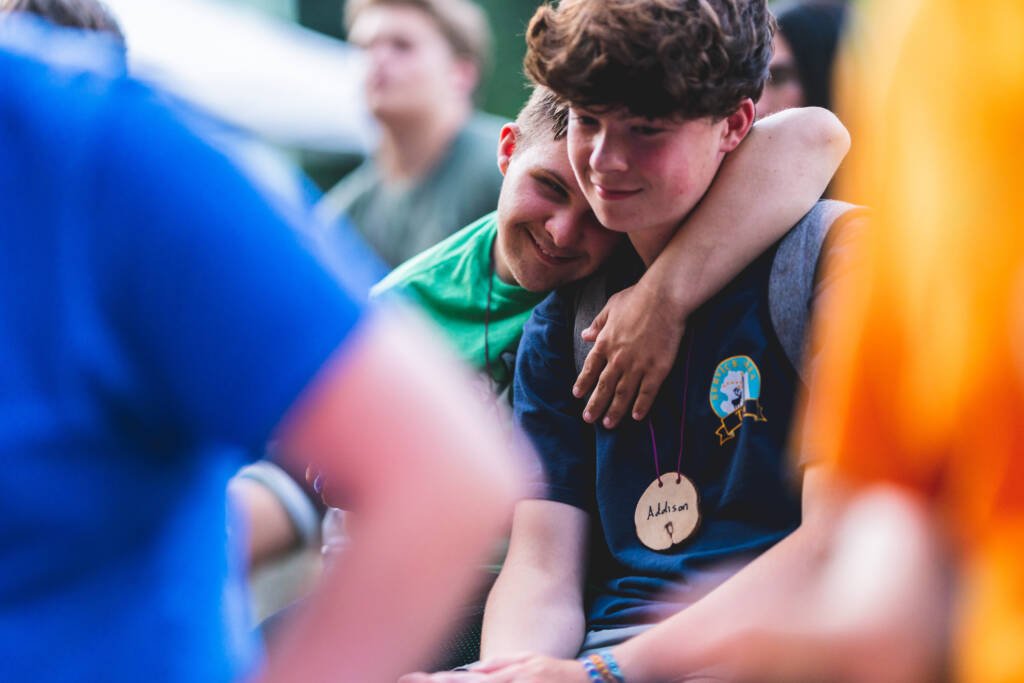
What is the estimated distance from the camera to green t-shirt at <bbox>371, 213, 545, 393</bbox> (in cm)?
192

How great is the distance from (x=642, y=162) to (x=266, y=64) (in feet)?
21.6

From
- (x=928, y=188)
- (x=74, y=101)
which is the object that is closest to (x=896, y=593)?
(x=928, y=188)

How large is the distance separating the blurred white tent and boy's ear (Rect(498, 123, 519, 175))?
4.16 meters

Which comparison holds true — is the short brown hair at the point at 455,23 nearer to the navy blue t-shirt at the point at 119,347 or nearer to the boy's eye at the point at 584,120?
the boy's eye at the point at 584,120

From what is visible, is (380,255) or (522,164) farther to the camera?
(380,255)

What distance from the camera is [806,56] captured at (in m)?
2.69

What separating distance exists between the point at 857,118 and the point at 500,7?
326 inches

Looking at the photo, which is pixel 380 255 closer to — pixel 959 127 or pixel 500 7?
pixel 959 127

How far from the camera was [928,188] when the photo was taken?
61 cm

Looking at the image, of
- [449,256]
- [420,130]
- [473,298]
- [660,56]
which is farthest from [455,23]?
[660,56]

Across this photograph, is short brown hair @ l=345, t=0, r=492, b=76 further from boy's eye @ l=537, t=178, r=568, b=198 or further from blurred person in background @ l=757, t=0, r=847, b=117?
boy's eye @ l=537, t=178, r=568, b=198

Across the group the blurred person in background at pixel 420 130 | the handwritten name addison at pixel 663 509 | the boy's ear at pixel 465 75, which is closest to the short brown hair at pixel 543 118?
the handwritten name addison at pixel 663 509

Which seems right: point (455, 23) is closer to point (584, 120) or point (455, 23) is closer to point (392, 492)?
point (584, 120)

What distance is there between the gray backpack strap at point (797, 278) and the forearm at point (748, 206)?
3 cm
